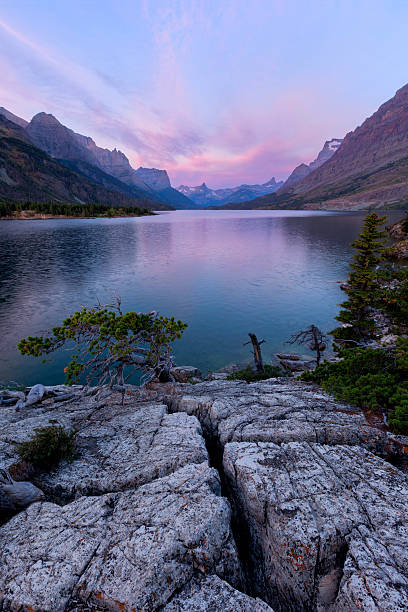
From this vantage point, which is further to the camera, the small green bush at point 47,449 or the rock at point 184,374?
the rock at point 184,374

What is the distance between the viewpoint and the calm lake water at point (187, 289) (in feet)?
94.8

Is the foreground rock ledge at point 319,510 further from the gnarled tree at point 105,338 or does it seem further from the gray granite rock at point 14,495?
the gnarled tree at point 105,338

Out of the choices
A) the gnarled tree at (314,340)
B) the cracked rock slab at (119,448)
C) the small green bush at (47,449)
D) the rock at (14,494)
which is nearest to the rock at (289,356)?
the gnarled tree at (314,340)

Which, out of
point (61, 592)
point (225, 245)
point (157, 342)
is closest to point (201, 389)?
point (157, 342)

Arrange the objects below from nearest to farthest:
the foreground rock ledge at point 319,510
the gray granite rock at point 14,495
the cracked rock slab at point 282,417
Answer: the foreground rock ledge at point 319,510, the gray granite rock at point 14,495, the cracked rock slab at point 282,417

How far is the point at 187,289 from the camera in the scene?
49844 mm

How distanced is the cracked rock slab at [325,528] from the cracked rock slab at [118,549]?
94 centimetres

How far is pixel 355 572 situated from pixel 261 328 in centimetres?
2910

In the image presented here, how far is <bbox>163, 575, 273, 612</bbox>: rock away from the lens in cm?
476

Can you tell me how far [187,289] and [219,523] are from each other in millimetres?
44684

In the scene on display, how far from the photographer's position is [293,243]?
103 metres

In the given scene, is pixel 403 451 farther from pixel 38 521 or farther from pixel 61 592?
pixel 38 521

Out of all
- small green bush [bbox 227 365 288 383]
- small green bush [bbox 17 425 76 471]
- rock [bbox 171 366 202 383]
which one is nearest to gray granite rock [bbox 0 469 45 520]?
small green bush [bbox 17 425 76 471]

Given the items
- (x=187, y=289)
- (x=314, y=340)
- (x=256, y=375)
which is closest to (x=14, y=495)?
(x=256, y=375)
